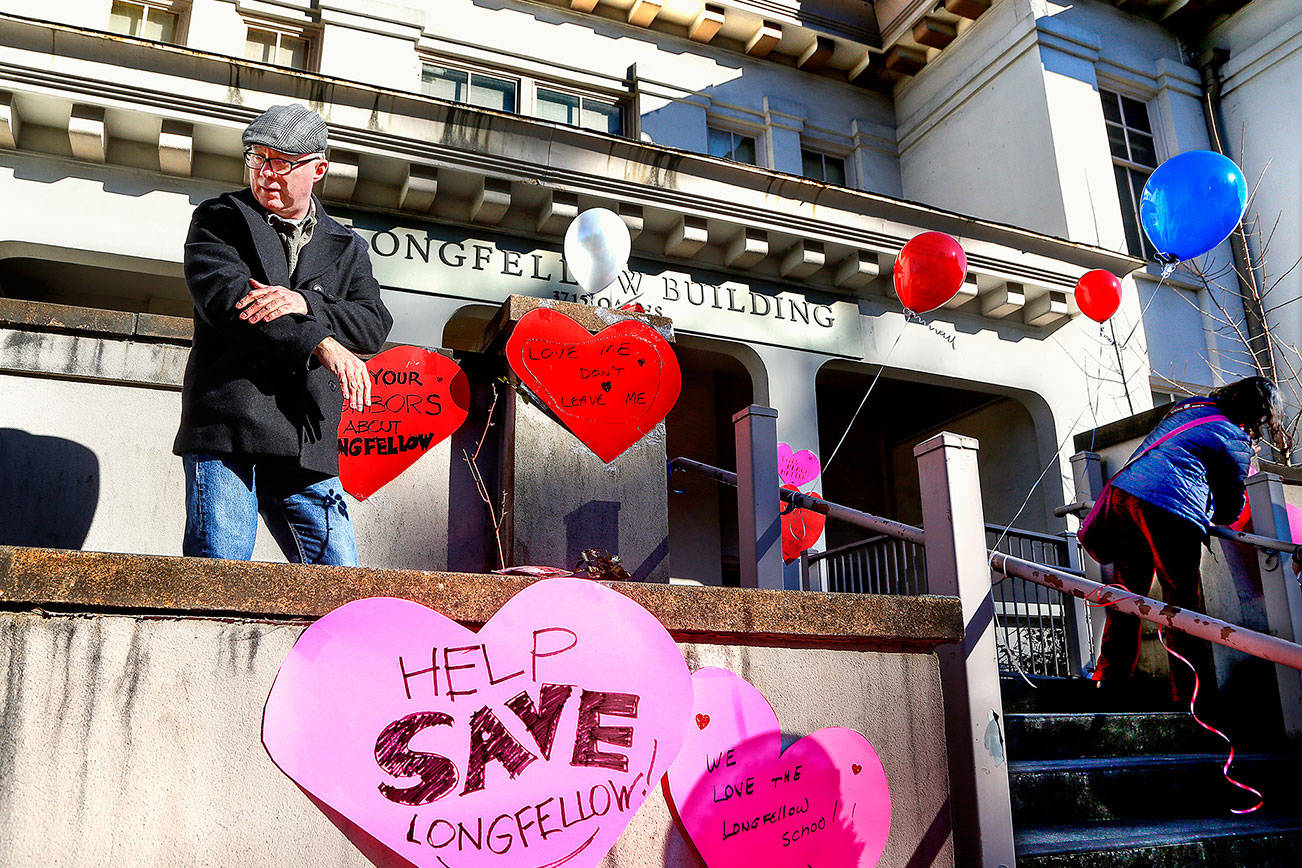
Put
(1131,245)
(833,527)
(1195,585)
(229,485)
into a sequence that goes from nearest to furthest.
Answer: (229,485)
(1195,585)
(1131,245)
(833,527)

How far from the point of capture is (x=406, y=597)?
85.8 inches

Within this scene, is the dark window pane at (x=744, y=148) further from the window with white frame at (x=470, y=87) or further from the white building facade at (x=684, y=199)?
the window with white frame at (x=470, y=87)

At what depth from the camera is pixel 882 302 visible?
10.7 metres

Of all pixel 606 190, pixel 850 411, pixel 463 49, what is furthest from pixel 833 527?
pixel 463 49

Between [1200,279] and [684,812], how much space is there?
13.0 metres

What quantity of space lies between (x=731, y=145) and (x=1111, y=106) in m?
5.32

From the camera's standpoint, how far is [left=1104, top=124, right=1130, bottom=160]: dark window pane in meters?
12.8

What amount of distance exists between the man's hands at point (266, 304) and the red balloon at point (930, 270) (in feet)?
19.0

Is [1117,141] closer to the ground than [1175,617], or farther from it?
farther from it

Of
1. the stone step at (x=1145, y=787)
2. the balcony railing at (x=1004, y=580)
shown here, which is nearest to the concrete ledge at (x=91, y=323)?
the stone step at (x=1145, y=787)

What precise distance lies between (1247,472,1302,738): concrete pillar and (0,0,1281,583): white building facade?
4.16 metres

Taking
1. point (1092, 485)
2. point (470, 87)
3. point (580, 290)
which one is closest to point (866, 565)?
point (1092, 485)

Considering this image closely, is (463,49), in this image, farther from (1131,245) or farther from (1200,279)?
(1200,279)

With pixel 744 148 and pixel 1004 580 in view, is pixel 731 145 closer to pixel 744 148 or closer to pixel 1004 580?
pixel 744 148
